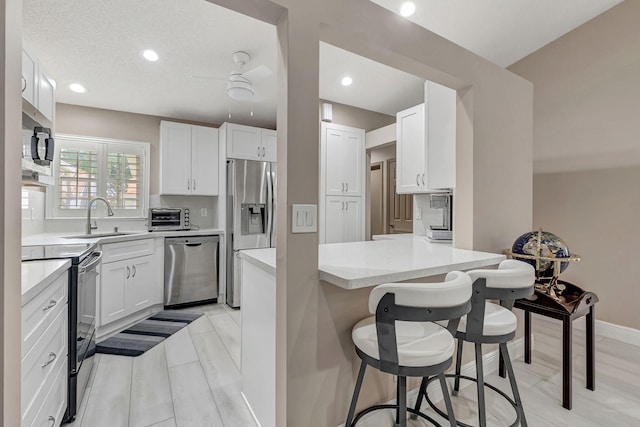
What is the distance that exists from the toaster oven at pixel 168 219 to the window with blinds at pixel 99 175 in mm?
294

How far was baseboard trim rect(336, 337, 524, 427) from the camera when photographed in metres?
1.85

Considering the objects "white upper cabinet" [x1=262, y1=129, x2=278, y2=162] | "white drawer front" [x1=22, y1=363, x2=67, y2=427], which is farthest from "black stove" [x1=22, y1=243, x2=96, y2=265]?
"white upper cabinet" [x1=262, y1=129, x2=278, y2=162]

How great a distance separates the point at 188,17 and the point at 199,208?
2563 millimetres

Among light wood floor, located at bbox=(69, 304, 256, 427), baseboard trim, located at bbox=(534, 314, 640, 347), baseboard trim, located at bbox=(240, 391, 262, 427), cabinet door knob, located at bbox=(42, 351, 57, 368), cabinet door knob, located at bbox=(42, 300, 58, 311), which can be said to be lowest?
light wood floor, located at bbox=(69, 304, 256, 427)

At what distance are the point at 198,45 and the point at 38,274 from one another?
7.16ft

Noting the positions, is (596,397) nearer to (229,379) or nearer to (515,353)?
(515,353)

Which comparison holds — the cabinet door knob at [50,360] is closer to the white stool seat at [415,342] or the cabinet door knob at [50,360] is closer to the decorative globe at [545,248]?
the white stool seat at [415,342]

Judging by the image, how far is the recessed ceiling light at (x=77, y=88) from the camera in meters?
3.05

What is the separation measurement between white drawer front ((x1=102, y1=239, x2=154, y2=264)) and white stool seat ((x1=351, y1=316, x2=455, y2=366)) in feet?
8.66

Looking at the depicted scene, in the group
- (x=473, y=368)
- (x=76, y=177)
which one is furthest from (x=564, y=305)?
(x=76, y=177)

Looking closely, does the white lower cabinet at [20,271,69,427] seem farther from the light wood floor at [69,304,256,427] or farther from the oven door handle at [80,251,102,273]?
the light wood floor at [69,304,256,427]

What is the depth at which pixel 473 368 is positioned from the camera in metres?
2.15

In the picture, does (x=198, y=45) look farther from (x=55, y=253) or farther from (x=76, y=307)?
(x=76, y=307)

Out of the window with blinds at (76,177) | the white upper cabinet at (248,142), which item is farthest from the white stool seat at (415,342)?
the window with blinds at (76,177)
